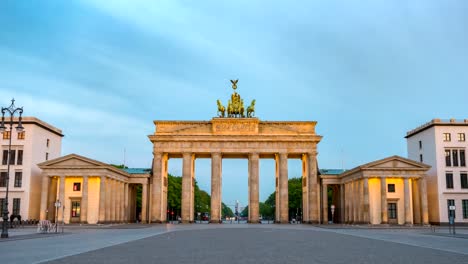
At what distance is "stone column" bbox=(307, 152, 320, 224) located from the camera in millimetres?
89188

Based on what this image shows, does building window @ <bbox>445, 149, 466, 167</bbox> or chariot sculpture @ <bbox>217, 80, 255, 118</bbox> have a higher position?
chariot sculpture @ <bbox>217, 80, 255, 118</bbox>

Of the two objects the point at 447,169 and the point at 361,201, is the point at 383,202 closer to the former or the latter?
the point at 361,201

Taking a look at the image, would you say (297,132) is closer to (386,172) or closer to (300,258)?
(386,172)

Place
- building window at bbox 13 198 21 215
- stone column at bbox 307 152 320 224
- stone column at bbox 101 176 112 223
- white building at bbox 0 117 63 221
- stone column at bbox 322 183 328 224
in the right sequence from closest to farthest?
stone column at bbox 101 176 112 223
building window at bbox 13 198 21 215
white building at bbox 0 117 63 221
stone column at bbox 307 152 320 224
stone column at bbox 322 183 328 224

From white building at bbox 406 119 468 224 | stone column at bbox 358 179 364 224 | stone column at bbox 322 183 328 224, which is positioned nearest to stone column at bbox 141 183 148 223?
stone column at bbox 322 183 328 224

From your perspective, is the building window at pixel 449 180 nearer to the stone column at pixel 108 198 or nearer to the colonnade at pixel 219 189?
the colonnade at pixel 219 189

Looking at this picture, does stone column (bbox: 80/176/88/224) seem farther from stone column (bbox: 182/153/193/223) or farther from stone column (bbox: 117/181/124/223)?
stone column (bbox: 182/153/193/223)

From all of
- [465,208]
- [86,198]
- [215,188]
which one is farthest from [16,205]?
[465,208]

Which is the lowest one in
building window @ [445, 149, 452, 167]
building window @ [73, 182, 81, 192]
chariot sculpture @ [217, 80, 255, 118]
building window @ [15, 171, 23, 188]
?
building window @ [73, 182, 81, 192]

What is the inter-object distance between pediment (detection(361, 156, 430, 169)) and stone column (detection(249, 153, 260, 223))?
21257 mm

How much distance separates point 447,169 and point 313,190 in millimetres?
22527

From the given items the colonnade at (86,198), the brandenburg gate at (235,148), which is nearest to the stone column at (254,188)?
the brandenburg gate at (235,148)

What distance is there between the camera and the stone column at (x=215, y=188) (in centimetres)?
8994

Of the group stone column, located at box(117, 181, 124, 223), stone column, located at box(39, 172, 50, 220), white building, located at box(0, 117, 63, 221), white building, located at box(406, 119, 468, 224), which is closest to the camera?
stone column, located at box(39, 172, 50, 220)
